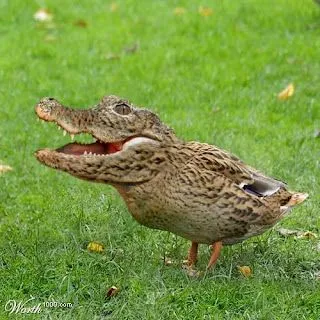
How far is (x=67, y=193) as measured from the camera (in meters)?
7.52

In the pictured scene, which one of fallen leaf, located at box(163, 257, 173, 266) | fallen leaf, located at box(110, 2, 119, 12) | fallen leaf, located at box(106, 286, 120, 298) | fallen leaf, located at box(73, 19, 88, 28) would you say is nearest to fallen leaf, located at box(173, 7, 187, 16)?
fallen leaf, located at box(110, 2, 119, 12)

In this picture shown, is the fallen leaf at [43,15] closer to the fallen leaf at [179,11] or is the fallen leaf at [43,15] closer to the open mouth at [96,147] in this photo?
the fallen leaf at [179,11]

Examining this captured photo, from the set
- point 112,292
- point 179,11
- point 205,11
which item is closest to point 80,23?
point 179,11

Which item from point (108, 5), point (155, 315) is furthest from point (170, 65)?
point (155, 315)

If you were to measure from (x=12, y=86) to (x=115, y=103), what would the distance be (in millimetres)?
4743

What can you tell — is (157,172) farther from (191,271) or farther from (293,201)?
(293,201)

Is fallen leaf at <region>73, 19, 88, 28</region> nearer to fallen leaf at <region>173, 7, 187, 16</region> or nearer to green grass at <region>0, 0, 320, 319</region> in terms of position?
green grass at <region>0, 0, 320, 319</region>

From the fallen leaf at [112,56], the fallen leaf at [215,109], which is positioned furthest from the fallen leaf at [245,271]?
the fallen leaf at [112,56]

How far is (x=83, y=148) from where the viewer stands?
5.90m

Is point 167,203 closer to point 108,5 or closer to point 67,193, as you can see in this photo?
point 67,193

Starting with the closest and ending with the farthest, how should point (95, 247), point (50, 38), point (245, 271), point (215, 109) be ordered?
point (245, 271) → point (95, 247) → point (215, 109) → point (50, 38)

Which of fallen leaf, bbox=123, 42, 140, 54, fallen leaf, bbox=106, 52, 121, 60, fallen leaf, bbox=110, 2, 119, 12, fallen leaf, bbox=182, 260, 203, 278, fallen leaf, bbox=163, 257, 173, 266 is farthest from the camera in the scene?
fallen leaf, bbox=110, 2, 119, 12

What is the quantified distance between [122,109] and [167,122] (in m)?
3.47

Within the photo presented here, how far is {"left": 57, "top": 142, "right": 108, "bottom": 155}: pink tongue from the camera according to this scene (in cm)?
586
